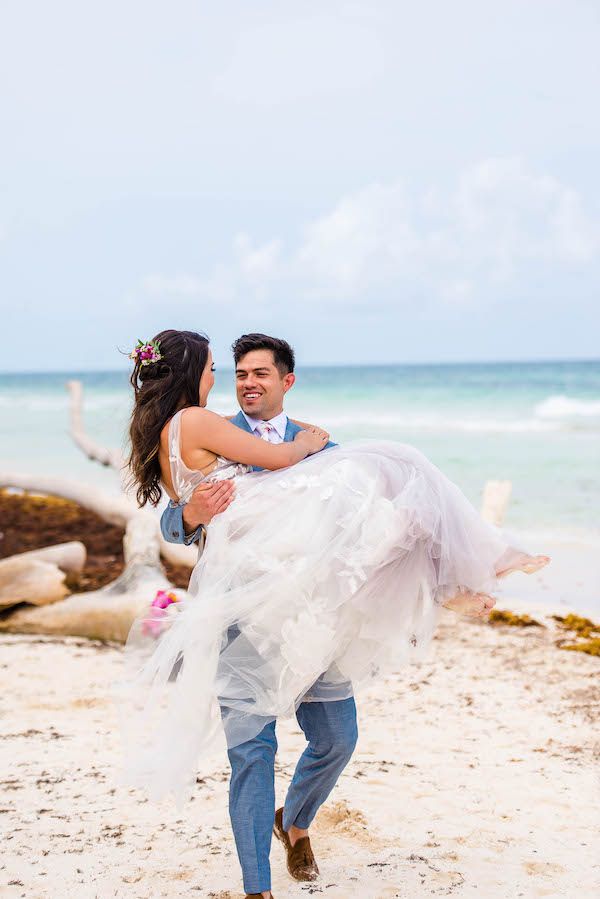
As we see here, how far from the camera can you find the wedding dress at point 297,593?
300cm

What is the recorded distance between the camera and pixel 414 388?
43.6 m

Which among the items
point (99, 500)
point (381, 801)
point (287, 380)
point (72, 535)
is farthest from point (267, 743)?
point (72, 535)

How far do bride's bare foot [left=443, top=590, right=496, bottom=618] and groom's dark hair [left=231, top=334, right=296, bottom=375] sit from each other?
1019 mm

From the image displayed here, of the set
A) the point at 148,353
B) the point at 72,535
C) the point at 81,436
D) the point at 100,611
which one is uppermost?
the point at 148,353

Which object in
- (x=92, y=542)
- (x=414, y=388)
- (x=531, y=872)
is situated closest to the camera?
(x=531, y=872)

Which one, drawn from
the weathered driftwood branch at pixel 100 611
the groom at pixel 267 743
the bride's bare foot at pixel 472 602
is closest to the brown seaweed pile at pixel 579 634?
the weathered driftwood branch at pixel 100 611

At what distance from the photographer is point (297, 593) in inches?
118

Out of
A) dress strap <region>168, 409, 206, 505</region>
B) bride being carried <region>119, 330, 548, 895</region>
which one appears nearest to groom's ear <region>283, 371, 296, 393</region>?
bride being carried <region>119, 330, 548, 895</region>

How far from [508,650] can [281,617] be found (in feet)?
14.8

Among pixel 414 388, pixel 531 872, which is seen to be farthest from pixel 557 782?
pixel 414 388

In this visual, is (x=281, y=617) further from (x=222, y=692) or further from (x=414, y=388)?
(x=414, y=388)

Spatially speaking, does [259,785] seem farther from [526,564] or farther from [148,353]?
[148,353]

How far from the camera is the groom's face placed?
11.1 ft

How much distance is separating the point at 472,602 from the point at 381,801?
64.5 inches
